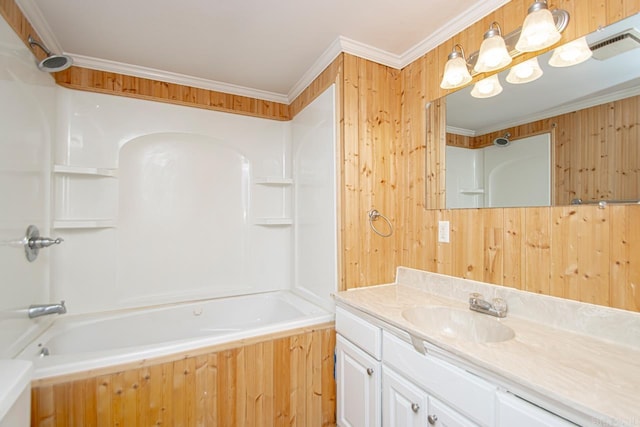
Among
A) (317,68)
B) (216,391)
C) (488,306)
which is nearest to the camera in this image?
(488,306)

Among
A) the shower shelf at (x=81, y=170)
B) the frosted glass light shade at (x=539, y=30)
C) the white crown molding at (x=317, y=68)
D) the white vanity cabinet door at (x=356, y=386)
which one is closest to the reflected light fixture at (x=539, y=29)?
the frosted glass light shade at (x=539, y=30)

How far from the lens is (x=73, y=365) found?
50.4 inches

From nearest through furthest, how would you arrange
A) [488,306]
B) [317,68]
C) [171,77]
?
1. [488,306]
2. [317,68]
3. [171,77]

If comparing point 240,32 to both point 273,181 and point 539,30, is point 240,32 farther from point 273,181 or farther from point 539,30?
point 539,30

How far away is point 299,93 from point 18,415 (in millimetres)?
2517

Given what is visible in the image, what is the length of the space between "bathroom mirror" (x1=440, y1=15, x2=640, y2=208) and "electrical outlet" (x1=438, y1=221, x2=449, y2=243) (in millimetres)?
242

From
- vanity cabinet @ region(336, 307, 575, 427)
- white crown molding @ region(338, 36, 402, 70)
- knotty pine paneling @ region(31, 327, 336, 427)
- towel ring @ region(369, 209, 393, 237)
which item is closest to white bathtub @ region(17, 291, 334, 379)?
knotty pine paneling @ region(31, 327, 336, 427)

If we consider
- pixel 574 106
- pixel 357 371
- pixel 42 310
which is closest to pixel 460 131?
pixel 574 106

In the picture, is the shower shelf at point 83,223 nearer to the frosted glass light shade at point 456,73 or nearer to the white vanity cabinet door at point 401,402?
the white vanity cabinet door at point 401,402

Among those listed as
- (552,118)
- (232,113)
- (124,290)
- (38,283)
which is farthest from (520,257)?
(38,283)

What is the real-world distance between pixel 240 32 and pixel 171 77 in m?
0.89

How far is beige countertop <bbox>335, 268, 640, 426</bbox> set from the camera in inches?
27.9

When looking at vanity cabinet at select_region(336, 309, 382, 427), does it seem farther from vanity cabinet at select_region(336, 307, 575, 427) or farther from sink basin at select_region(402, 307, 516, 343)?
sink basin at select_region(402, 307, 516, 343)

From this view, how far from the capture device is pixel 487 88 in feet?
4.89
